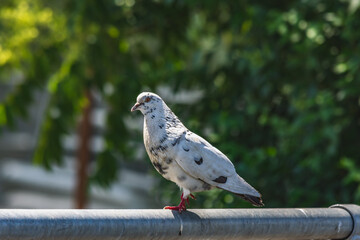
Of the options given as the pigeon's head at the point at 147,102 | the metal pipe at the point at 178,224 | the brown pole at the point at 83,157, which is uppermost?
the pigeon's head at the point at 147,102

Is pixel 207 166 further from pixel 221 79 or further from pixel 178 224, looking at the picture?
pixel 221 79

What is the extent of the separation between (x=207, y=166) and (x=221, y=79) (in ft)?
11.6

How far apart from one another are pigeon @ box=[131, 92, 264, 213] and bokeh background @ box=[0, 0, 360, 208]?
5.78 feet

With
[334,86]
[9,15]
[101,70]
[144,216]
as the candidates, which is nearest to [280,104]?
[334,86]

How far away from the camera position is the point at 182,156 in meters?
2.44

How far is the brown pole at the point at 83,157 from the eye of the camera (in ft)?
23.1

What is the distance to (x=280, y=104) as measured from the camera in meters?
5.70

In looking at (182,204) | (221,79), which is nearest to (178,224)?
(182,204)

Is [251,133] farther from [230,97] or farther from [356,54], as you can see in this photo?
→ [356,54]

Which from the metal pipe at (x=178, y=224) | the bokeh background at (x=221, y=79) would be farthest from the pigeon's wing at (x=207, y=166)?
the bokeh background at (x=221, y=79)

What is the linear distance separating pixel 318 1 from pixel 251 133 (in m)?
1.41

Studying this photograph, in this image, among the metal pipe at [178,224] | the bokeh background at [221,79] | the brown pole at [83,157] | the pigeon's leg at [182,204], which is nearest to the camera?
the metal pipe at [178,224]

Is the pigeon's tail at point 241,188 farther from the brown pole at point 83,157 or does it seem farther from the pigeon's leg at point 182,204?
the brown pole at point 83,157

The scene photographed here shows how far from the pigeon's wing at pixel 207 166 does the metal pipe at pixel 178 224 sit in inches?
6.4
